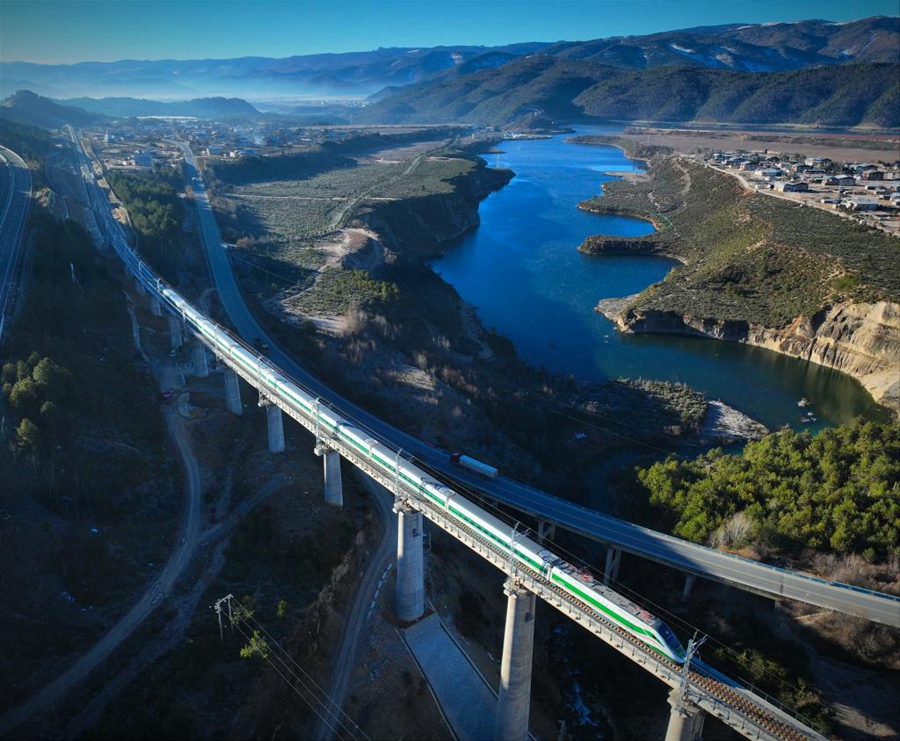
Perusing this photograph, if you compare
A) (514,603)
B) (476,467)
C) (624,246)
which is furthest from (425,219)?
(514,603)

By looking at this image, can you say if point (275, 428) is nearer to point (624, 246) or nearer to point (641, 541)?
point (641, 541)

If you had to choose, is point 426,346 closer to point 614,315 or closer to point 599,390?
point 599,390

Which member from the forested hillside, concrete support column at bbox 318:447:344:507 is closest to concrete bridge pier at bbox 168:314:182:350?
concrete support column at bbox 318:447:344:507

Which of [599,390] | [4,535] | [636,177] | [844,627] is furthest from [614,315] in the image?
[636,177]

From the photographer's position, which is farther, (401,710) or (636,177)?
(636,177)

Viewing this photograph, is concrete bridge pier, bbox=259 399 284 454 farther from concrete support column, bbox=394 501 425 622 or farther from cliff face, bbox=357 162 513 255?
cliff face, bbox=357 162 513 255

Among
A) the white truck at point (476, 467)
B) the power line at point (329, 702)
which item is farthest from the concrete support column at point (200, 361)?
the power line at point (329, 702)

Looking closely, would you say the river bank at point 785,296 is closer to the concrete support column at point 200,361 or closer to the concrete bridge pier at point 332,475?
the concrete support column at point 200,361
